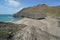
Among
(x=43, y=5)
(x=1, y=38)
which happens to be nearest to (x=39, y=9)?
(x=43, y=5)

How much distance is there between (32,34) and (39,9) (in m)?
76.3

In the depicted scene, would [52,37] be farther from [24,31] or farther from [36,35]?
[24,31]

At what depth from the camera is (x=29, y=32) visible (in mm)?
11422

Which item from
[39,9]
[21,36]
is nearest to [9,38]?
[21,36]

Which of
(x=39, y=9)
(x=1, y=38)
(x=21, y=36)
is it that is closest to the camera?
(x=21, y=36)

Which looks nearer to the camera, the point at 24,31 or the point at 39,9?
the point at 24,31

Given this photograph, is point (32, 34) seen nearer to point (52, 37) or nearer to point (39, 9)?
point (52, 37)

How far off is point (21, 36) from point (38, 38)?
1080 mm

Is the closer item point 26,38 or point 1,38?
point 26,38

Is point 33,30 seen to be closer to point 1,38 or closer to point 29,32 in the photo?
point 29,32

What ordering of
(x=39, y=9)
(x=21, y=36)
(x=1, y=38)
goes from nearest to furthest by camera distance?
(x=21, y=36) → (x=1, y=38) → (x=39, y=9)

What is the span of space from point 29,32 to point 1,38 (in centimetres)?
229

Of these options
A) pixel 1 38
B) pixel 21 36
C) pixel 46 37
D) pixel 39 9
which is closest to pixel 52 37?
pixel 46 37

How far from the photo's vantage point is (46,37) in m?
11.4
